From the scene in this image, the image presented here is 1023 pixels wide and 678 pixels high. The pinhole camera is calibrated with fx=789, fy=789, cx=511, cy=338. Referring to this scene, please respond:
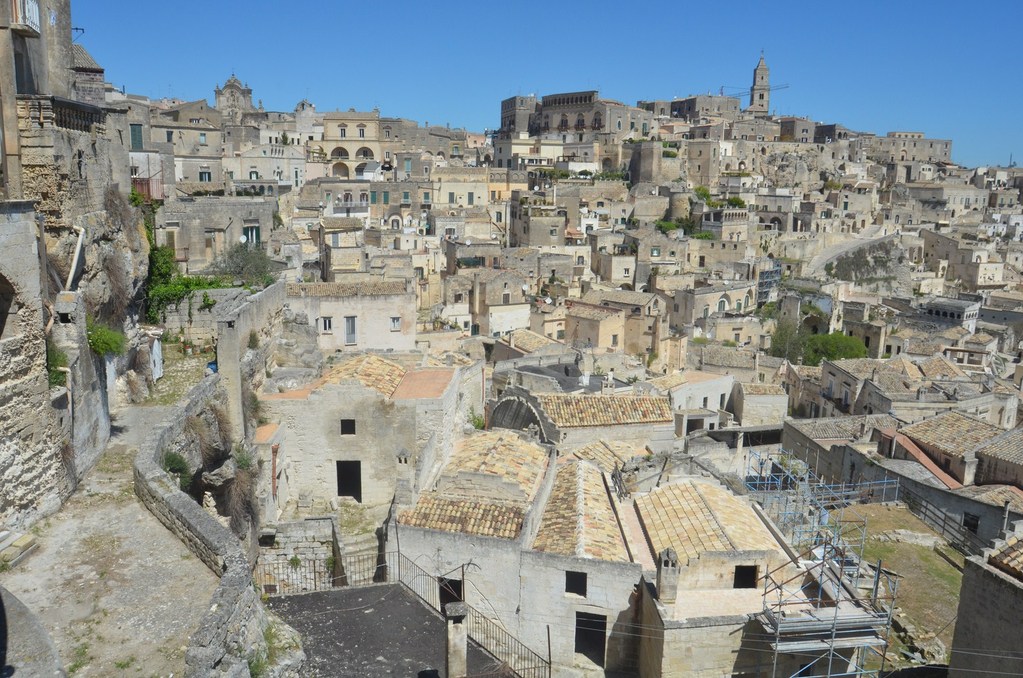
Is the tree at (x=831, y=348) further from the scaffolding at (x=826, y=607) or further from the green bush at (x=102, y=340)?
the green bush at (x=102, y=340)

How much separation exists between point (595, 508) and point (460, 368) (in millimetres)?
4623

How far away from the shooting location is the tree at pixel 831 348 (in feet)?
132

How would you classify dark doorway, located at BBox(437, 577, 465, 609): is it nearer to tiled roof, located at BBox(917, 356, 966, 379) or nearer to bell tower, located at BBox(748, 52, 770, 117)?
tiled roof, located at BBox(917, 356, 966, 379)

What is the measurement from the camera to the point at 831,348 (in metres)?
40.8

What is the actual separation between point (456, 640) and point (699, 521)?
5.25 metres

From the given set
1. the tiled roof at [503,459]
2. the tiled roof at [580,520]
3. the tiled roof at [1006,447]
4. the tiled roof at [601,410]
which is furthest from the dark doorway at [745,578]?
the tiled roof at [1006,447]

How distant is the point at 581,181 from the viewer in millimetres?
60906

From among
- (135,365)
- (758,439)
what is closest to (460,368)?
(135,365)

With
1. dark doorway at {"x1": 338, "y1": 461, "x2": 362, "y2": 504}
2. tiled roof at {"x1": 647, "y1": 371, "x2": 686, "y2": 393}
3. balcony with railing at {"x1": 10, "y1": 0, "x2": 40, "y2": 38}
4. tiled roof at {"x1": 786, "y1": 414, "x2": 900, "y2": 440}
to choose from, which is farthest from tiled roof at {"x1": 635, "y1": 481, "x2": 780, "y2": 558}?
tiled roof at {"x1": 647, "y1": 371, "x2": 686, "y2": 393}

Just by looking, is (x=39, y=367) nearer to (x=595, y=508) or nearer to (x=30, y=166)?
(x=30, y=166)

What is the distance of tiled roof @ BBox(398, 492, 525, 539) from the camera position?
12.0 metres

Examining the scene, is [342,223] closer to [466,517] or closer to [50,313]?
[466,517]

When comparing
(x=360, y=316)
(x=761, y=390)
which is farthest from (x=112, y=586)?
(x=761, y=390)

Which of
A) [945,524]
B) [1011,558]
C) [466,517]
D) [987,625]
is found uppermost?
[1011,558]
